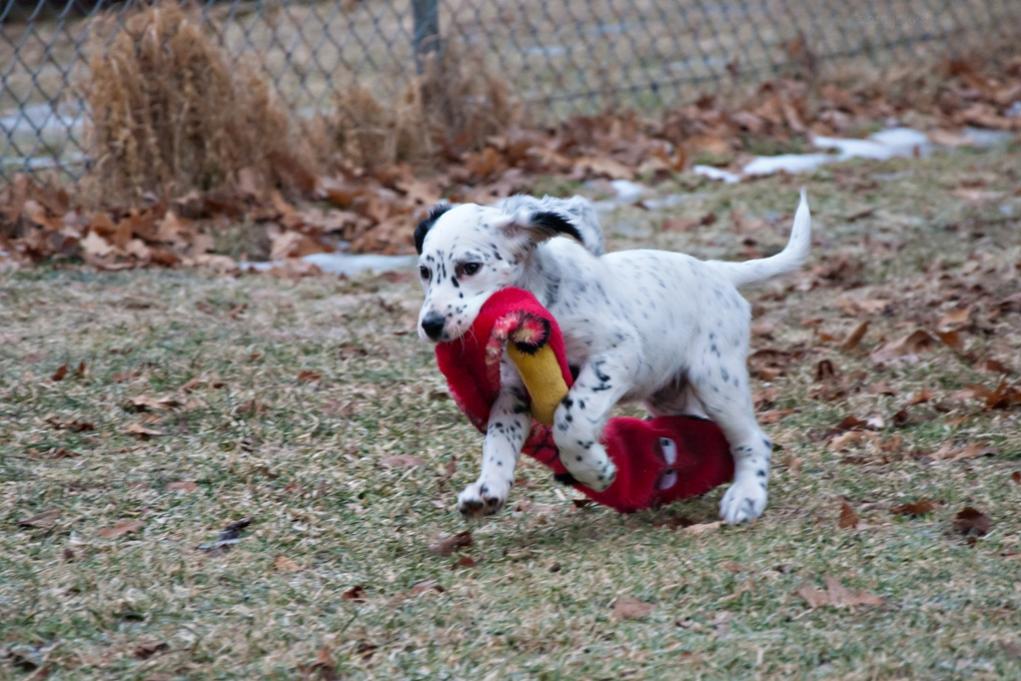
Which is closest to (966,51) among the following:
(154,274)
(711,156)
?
(711,156)

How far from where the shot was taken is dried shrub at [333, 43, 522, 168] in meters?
8.64

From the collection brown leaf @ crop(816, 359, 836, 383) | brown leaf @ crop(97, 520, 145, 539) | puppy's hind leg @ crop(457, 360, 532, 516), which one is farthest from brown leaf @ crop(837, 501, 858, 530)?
brown leaf @ crop(97, 520, 145, 539)

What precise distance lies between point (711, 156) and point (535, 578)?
617 centimetres

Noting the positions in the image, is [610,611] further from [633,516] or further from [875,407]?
[875,407]

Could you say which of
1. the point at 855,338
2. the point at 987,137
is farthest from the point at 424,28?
the point at 855,338

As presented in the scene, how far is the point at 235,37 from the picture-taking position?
9633mm

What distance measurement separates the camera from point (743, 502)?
3912mm

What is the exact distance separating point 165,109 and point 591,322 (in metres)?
4.60

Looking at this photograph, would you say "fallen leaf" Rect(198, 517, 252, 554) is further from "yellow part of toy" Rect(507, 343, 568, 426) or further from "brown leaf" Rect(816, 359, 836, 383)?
"brown leaf" Rect(816, 359, 836, 383)

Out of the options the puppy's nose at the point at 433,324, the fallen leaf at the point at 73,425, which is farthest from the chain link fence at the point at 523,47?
the puppy's nose at the point at 433,324

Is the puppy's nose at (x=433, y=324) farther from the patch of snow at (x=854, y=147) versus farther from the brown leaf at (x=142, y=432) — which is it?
the patch of snow at (x=854, y=147)

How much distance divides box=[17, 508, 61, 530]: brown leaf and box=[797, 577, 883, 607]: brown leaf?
209cm

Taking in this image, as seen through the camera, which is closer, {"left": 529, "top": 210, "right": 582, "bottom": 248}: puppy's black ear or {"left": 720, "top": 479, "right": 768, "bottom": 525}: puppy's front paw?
{"left": 529, "top": 210, "right": 582, "bottom": 248}: puppy's black ear

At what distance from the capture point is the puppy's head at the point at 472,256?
359cm
